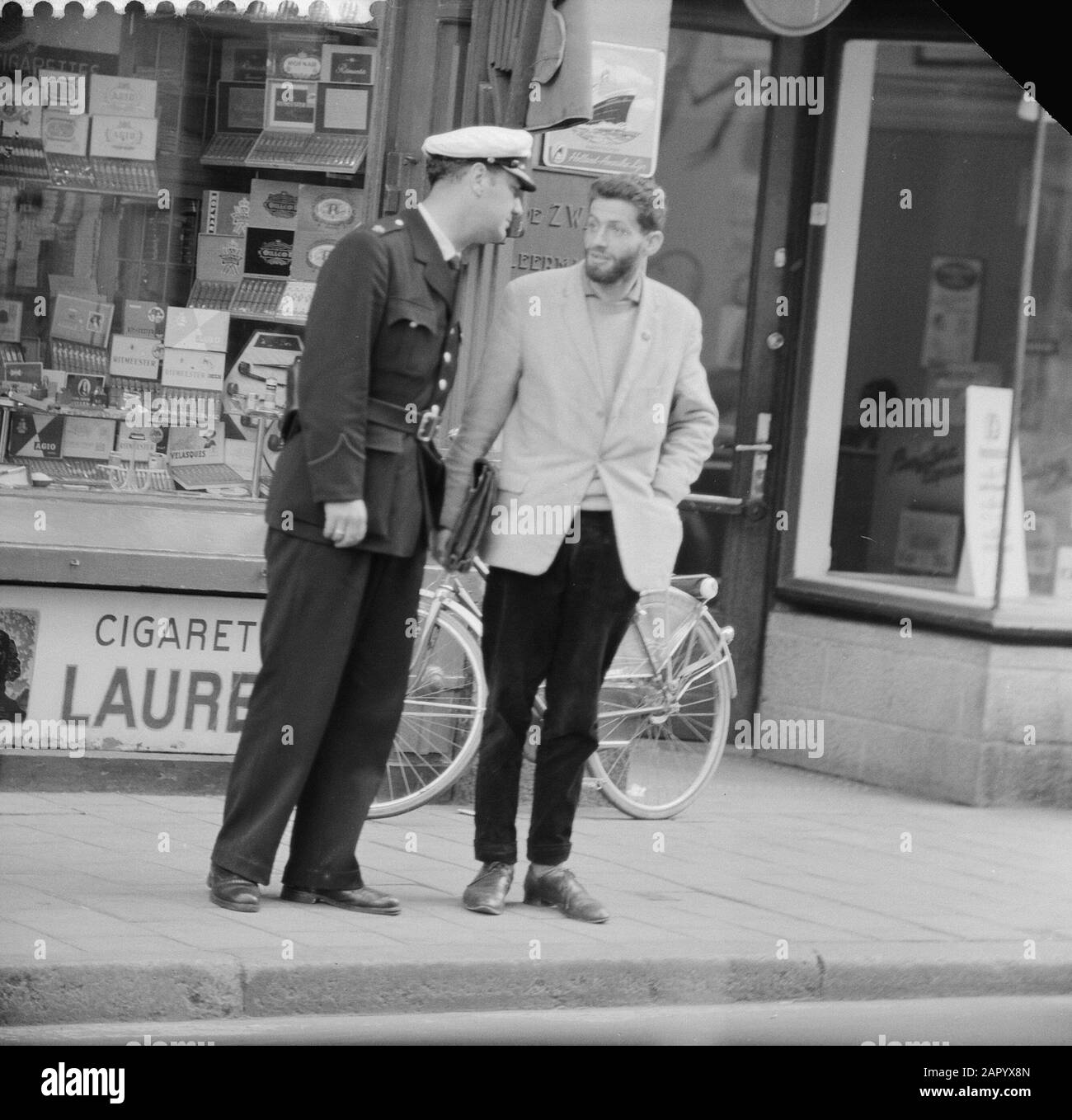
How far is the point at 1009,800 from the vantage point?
8.59 m

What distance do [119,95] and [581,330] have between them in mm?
2466

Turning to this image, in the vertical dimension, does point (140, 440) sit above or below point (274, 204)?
below

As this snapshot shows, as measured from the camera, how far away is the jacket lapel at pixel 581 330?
579cm

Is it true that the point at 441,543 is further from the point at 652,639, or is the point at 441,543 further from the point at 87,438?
the point at 87,438

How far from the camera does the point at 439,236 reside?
558cm

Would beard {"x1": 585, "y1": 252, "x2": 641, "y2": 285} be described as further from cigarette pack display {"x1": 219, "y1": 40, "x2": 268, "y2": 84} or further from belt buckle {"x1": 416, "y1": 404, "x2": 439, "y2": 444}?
cigarette pack display {"x1": 219, "y1": 40, "x2": 268, "y2": 84}

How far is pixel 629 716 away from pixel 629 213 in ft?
7.79

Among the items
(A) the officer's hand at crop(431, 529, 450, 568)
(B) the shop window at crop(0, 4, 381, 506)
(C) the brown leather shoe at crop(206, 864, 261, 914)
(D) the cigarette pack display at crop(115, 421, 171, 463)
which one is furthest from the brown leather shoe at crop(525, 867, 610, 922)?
(D) the cigarette pack display at crop(115, 421, 171, 463)

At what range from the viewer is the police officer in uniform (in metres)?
5.36

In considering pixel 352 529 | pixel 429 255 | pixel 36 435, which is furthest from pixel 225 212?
pixel 352 529

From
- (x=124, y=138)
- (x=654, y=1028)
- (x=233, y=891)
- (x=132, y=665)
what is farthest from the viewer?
(x=124, y=138)

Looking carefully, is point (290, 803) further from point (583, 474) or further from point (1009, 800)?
point (1009, 800)

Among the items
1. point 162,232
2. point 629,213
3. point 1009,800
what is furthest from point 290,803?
point 1009,800

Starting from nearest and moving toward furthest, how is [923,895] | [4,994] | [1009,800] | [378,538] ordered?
[4,994], [378,538], [923,895], [1009,800]
